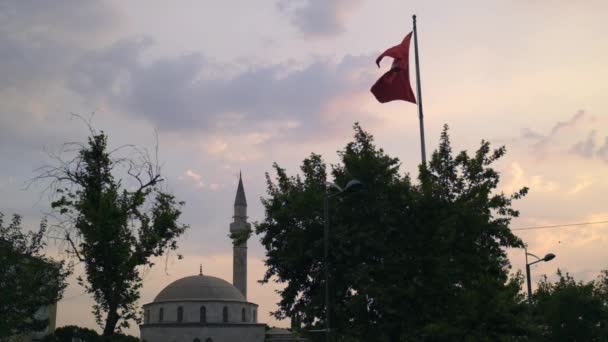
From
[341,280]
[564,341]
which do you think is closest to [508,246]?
[341,280]

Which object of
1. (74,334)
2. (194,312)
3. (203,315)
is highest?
(194,312)

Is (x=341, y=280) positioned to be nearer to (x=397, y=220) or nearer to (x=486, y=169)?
(x=397, y=220)

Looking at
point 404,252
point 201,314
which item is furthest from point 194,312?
point 404,252

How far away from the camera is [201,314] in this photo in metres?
74.9

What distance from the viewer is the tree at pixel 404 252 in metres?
20.8

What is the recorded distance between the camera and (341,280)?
25672 mm

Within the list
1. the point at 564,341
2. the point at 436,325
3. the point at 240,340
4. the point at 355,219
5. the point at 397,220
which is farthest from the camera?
the point at 240,340

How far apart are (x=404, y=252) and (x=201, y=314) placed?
2186 inches

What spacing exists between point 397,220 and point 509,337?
6113 mm

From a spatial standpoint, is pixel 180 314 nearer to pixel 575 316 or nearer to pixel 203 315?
pixel 203 315

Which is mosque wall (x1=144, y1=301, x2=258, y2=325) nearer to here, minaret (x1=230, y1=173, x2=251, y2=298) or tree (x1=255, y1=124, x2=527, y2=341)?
minaret (x1=230, y1=173, x2=251, y2=298)

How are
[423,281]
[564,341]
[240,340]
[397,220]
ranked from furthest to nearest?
[240,340]
[564,341]
[397,220]
[423,281]

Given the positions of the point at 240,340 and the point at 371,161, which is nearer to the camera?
the point at 371,161

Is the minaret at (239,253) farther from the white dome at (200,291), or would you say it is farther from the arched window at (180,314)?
the arched window at (180,314)
